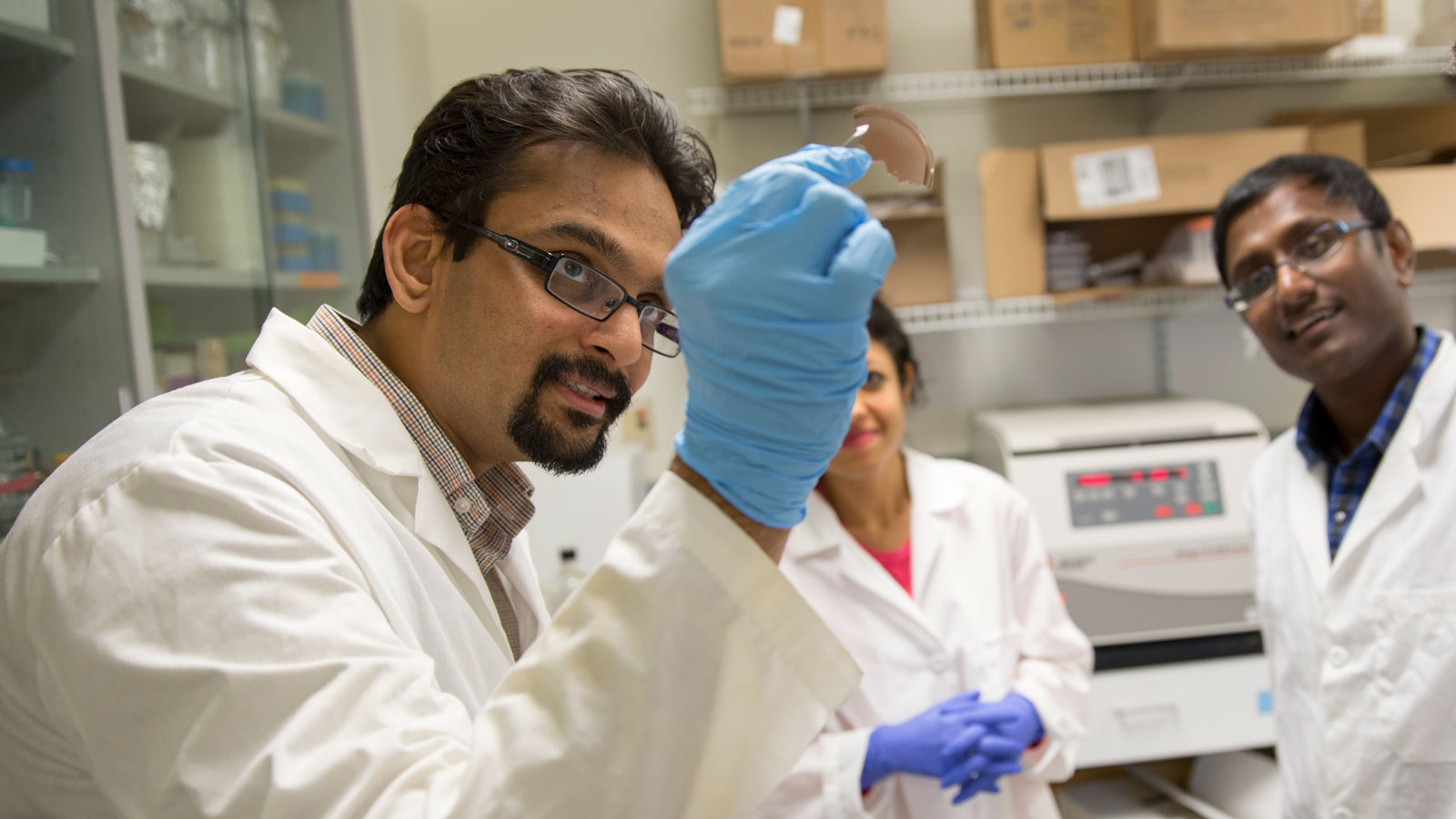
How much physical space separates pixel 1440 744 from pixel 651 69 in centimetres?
219

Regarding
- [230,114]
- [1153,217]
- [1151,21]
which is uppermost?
[1151,21]

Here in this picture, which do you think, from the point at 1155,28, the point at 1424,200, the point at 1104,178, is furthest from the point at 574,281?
the point at 1424,200

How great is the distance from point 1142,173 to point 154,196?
1978 mm

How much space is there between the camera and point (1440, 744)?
3.68ft

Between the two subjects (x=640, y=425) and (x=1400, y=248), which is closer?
(x=1400, y=248)

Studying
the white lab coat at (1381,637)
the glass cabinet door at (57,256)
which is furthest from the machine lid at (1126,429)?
the glass cabinet door at (57,256)

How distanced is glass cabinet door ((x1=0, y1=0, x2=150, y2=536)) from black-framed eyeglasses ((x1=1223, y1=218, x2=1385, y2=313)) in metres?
1.73

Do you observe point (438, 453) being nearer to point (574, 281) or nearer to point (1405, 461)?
point (574, 281)

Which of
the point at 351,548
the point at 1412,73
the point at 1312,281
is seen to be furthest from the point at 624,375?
the point at 1412,73

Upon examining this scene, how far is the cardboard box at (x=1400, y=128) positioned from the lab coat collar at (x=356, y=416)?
244 centimetres

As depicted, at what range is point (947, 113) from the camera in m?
2.41

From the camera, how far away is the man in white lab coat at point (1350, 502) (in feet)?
3.80

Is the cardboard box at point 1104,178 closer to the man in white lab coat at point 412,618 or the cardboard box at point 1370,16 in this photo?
the cardboard box at point 1370,16

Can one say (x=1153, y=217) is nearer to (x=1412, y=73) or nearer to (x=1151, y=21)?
(x=1151, y=21)
